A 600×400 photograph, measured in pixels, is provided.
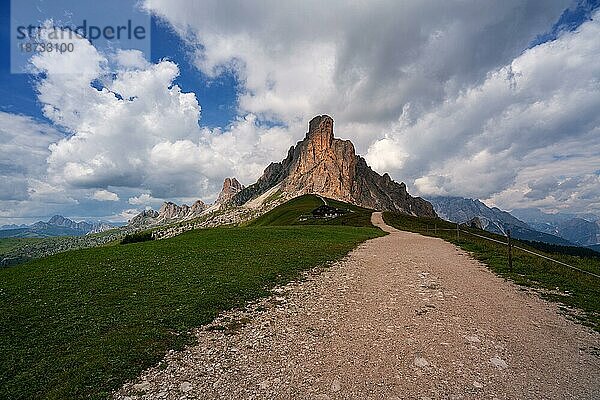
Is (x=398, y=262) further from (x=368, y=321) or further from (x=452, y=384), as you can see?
(x=452, y=384)

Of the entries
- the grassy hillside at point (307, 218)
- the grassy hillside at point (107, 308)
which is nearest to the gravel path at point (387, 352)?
the grassy hillside at point (107, 308)

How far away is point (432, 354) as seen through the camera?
888 cm

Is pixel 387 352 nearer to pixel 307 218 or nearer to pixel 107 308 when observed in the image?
pixel 107 308

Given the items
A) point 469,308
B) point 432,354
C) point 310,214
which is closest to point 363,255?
point 469,308

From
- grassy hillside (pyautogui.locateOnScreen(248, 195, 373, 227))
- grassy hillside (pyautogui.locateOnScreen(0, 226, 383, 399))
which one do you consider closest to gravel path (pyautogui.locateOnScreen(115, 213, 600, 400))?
grassy hillside (pyautogui.locateOnScreen(0, 226, 383, 399))

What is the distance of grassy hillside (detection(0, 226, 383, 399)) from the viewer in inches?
313

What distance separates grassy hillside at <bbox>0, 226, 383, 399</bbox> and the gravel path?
113 cm

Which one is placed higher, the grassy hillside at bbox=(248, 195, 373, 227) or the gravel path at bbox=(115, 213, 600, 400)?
the grassy hillside at bbox=(248, 195, 373, 227)

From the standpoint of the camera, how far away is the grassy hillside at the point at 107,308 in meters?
7.95

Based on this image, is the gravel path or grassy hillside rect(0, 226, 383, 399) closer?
the gravel path

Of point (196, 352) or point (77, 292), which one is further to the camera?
point (77, 292)

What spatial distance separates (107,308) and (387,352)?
11.2 m

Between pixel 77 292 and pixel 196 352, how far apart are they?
402 inches

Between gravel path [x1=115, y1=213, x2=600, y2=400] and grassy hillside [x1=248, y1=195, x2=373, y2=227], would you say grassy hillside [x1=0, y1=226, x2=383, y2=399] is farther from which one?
grassy hillside [x1=248, y1=195, x2=373, y2=227]
